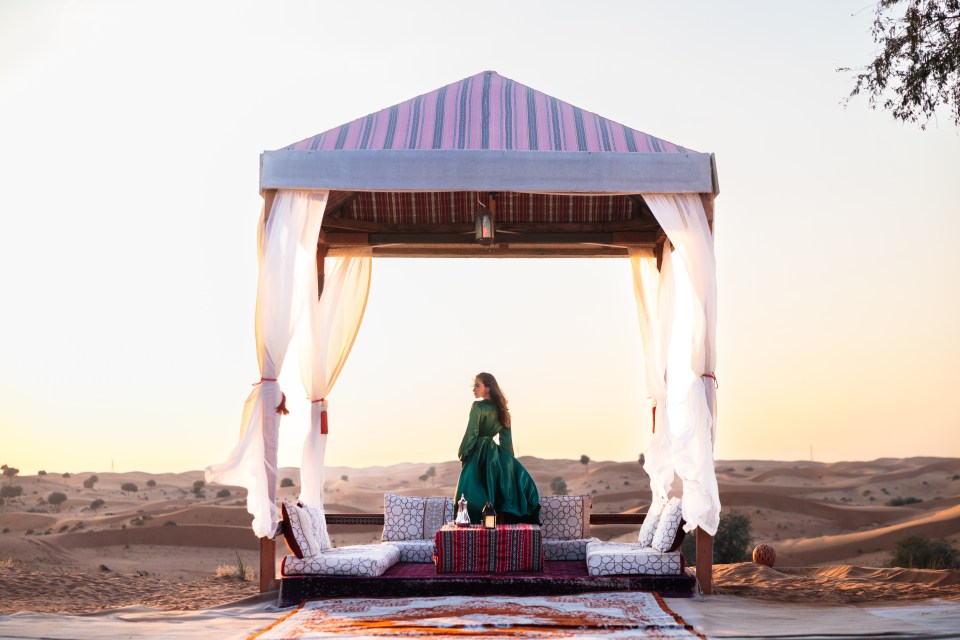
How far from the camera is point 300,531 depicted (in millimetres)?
6926

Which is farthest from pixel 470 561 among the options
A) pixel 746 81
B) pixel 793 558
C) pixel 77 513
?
pixel 77 513

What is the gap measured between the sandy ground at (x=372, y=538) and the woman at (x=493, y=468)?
164cm

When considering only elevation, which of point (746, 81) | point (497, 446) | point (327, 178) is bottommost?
point (497, 446)

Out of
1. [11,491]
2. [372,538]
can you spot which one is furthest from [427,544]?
[11,491]

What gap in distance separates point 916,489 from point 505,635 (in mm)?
23629

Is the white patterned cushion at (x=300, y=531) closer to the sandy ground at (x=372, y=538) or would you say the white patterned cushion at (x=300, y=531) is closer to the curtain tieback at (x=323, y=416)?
the sandy ground at (x=372, y=538)

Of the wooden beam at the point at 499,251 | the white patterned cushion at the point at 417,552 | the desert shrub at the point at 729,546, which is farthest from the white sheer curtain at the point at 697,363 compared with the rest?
the desert shrub at the point at 729,546

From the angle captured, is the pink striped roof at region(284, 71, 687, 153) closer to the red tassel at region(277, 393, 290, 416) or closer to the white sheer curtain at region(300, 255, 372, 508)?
the white sheer curtain at region(300, 255, 372, 508)

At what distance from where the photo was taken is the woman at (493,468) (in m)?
8.32

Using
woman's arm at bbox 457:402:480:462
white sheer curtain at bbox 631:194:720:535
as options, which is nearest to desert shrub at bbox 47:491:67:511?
woman's arm at bbox 457:402:480:462

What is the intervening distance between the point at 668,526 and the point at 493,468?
1736 mm

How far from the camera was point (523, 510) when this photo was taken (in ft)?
27.3

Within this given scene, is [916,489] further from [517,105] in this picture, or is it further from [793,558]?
[517,105]

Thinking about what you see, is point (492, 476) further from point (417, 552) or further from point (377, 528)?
point (377, 528)
